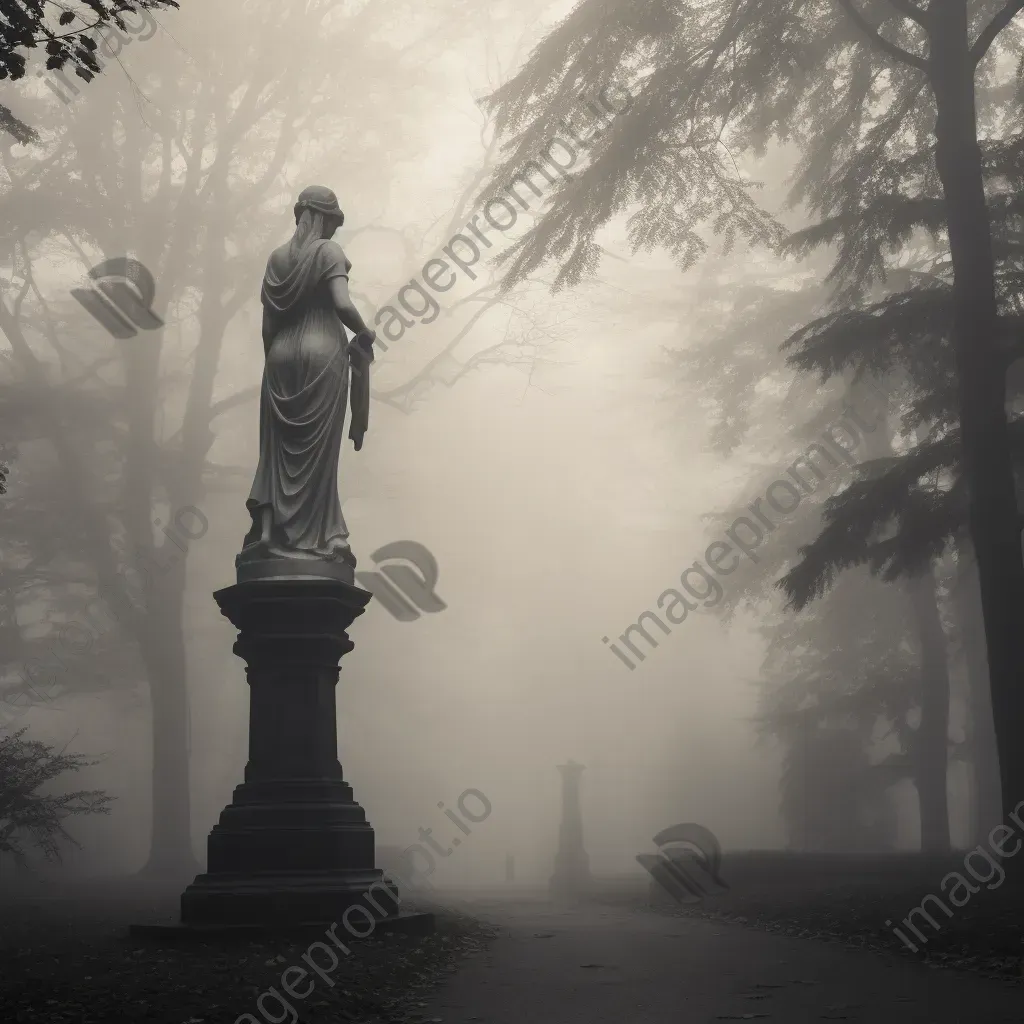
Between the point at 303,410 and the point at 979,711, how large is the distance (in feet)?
52.5

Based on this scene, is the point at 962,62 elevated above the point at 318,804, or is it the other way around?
the point at 962,62

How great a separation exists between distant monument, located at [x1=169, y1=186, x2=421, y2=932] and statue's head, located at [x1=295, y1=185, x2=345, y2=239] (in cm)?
1

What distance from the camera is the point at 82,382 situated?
66.2ft

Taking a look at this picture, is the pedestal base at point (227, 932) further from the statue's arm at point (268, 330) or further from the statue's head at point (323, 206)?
the statue's head at point (323, 206)

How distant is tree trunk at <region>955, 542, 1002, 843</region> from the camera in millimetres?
19047

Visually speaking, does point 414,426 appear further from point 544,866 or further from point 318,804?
point 318,804

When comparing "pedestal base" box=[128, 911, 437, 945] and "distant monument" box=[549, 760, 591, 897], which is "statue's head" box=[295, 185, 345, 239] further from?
"distant monument" box=[549, 760, 591, 897]

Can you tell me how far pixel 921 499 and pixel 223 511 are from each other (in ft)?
60.3

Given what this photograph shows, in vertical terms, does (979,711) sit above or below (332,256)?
below

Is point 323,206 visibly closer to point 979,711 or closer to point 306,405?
point 306,405

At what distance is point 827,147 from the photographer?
46.6ft

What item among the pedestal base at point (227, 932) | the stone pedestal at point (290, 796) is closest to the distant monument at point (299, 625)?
the stone pedestal at point (290, 796)

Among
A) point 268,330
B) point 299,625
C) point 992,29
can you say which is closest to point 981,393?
point 992,29

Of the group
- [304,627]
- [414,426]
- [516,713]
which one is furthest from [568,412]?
[304,627]
